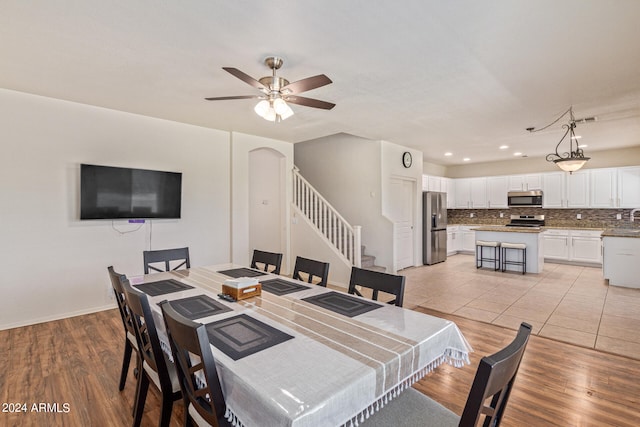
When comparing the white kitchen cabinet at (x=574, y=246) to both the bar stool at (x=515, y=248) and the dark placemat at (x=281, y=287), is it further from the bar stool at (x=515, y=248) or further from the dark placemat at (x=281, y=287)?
the dark placemat at (x=281, y=287)

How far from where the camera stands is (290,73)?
3012mm

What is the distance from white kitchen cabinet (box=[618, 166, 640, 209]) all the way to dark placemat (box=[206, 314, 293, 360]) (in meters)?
8.71

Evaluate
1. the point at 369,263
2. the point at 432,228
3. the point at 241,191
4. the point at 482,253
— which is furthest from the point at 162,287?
the point at 482,253

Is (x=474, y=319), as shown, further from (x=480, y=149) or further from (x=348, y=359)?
(x=480, y=149)

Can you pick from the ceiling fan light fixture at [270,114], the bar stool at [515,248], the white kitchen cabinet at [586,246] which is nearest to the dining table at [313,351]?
the ceiling fan light fixture at [270,114]

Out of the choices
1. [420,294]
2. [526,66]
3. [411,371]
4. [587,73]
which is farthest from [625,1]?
[420,294]

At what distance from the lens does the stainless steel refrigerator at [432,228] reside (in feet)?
24.0

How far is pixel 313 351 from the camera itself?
137 centimetres

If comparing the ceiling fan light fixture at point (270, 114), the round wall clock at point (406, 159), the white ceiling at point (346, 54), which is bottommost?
the ceiling fan light fixture at point (270, 114)

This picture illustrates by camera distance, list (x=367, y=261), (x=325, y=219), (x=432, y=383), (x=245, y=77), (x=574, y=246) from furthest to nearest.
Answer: (x=574, y=246)
(x=367, y=261)
(x=325, y=219)
(x=432, y=383)
(x=245, y=77)

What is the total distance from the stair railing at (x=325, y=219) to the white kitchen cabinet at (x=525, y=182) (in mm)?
5082

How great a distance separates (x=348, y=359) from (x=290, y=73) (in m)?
2.59

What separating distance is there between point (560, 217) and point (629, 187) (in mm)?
1416

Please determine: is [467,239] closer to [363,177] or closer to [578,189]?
[578,189]
